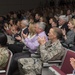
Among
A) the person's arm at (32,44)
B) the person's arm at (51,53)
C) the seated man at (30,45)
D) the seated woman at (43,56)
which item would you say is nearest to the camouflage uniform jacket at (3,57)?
the seated woman at (43,56)

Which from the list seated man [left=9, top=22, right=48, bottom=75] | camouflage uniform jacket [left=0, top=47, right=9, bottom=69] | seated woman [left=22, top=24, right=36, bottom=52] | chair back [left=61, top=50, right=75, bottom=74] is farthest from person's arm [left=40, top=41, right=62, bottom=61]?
seated woman [left=22, top=24, right=36, bottom=52]

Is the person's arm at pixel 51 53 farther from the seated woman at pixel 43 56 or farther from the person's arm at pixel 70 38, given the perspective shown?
the person's arm at pixel 70 38

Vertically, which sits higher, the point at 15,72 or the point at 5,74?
the point at 5,74

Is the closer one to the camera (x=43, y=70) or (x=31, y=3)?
(x=43, y=70)

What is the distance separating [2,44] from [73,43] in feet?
5.95

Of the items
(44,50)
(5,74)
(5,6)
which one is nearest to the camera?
(5,74)

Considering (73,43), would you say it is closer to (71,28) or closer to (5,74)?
(71,28)

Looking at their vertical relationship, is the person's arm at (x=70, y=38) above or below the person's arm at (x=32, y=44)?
below

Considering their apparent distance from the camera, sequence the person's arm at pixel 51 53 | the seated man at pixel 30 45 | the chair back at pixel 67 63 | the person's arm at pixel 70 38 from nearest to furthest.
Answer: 1. the chair back at pixel 67 63
2. the person's arm at pixel 51 53
3. the seated man at pixel 30 45
4. the person's arm at pixel 70 38

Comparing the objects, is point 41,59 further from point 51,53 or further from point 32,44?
point 32,44

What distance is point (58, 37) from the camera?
4156 mm

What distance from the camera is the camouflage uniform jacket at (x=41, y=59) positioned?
386 centimetres

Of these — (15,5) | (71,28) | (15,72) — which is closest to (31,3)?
(15,5)

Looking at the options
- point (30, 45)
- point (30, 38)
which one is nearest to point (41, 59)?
point (30, 45)
